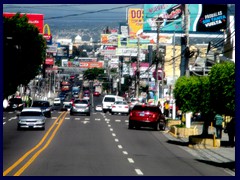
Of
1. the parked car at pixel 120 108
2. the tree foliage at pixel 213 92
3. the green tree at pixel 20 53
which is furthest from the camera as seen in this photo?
the green tree at pixel 20 53

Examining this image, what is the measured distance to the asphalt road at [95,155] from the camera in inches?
950

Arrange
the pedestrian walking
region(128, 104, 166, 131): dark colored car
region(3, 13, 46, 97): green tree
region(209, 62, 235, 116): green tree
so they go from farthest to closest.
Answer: region(3, 13, 46, 97): green tree < region(128, 104, 166, 131): dark colored car < the pedestrian walking < region(209, 62, 235, 116): green tree

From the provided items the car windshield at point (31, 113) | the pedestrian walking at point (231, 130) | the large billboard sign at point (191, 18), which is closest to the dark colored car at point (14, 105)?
the large billboard sign at point (191, 18)

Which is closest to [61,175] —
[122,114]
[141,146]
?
[141,146]

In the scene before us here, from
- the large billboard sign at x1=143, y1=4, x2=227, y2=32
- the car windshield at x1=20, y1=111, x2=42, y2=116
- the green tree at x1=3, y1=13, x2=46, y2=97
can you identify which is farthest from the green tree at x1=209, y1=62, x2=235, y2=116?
the large billboard sign at x1=143, y1=4, x2=227, y2=32

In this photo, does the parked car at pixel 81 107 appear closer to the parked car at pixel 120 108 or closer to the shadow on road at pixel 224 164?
the parked car at pixel 120 108

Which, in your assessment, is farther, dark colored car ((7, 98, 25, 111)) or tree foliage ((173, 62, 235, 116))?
dark colored car ((7, 98, 25, 111))

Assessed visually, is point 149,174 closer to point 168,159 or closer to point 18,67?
point 168,159

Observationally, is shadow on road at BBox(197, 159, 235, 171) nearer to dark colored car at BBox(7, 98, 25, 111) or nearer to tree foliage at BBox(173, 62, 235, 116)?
tree foliage at BBox(173, 62, 235, 116)

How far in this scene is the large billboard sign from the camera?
112 meters

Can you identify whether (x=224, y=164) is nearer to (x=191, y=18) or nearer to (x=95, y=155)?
(x=95, y=155)

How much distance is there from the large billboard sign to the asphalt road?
63231 millimetres

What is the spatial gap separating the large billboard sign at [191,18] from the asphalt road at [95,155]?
63231 mm

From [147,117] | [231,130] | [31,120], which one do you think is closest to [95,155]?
[231,130]
